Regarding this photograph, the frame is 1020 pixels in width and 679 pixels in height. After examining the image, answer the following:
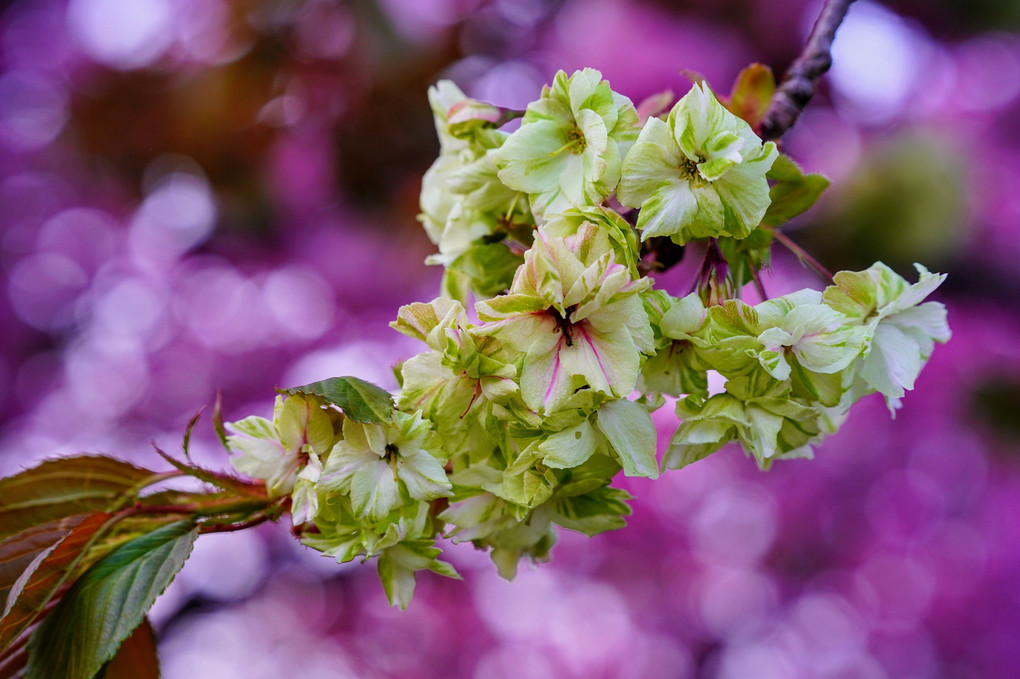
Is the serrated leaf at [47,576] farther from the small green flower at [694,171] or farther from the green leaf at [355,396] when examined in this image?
the small green flower at [694,171]

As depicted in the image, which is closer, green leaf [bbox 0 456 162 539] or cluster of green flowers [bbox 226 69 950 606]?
cluster of green flowers [bbox 226 69 950 606]

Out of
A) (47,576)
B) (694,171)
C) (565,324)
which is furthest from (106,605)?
(694,171)

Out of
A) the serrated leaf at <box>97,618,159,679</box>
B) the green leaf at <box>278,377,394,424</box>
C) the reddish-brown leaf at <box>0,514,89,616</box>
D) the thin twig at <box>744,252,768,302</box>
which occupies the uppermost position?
the thin twig at <box>744,252,768,302</box>

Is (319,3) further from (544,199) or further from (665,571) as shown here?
(665,571)

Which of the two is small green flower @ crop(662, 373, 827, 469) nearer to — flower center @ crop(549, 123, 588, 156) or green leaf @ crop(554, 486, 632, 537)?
green leaf @ crop(554, 486, 632, 537)

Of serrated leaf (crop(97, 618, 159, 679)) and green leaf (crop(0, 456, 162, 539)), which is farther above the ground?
green leaf (crop(0, 456, 162, 539))

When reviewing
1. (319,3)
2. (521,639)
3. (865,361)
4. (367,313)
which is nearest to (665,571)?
(521,639)

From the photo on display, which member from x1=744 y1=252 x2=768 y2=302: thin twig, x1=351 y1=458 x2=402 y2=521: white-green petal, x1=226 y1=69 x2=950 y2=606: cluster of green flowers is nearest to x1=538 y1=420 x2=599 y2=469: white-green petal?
x1=226 y1=69 x2=950 y2=606: cluster of green flowers
